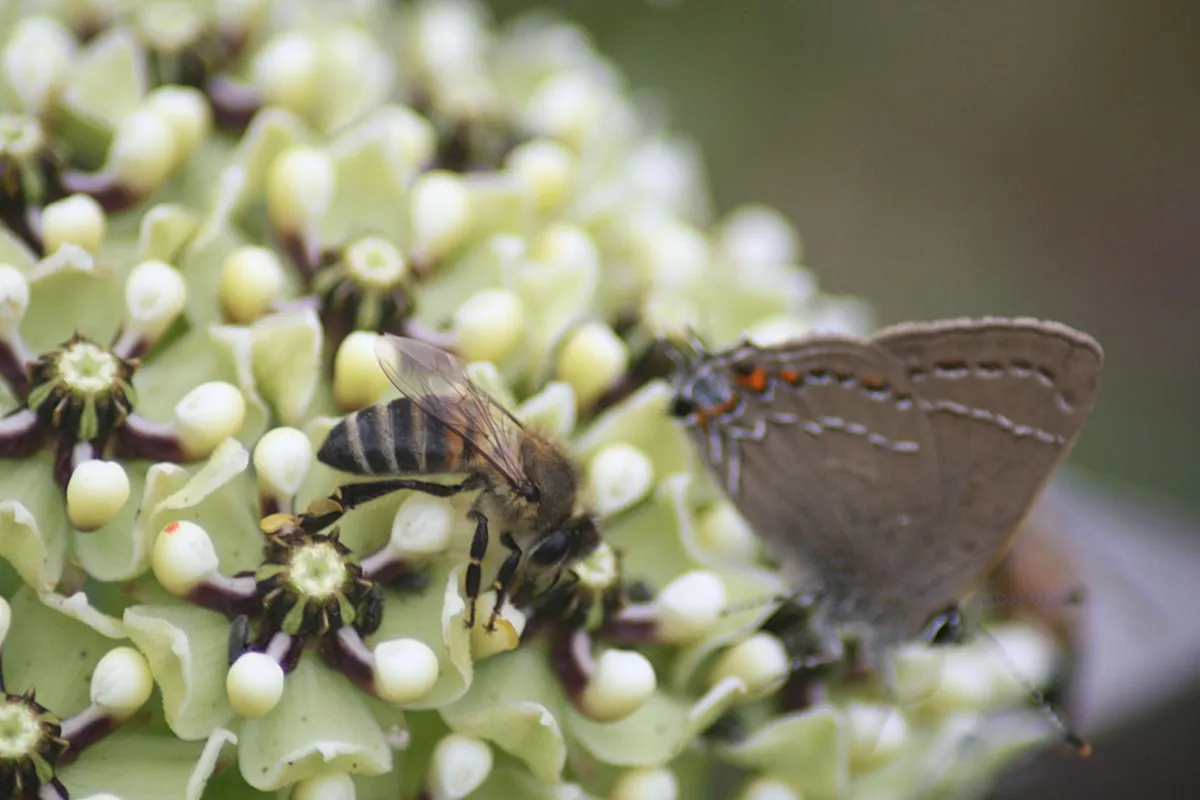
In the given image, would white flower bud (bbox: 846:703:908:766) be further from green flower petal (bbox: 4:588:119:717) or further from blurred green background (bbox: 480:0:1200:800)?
blurred green background (bbox: 480:0:1200:800)

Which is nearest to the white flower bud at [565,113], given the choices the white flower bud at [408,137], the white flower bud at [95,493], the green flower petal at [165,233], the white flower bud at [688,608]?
the white flower bud at [408,137]

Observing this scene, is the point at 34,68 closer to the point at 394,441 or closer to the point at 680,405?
the point at 394,441

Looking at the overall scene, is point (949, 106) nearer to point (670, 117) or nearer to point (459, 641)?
point (670, 117)

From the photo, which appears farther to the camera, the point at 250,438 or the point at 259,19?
the point at 259,19

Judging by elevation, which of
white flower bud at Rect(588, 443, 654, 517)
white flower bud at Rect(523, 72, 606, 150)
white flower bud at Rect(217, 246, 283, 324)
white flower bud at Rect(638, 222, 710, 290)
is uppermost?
white flower bud at Rect(523, 72, 606, 150)

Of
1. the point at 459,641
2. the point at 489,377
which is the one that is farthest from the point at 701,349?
the point at 459,641

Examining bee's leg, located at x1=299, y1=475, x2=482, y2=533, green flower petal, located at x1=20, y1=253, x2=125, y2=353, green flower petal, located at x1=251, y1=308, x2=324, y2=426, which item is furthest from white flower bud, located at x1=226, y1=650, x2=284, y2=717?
green flower petal, located at x1=20, y1=253, x2=125, y2=353

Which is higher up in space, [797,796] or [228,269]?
[228,269]
